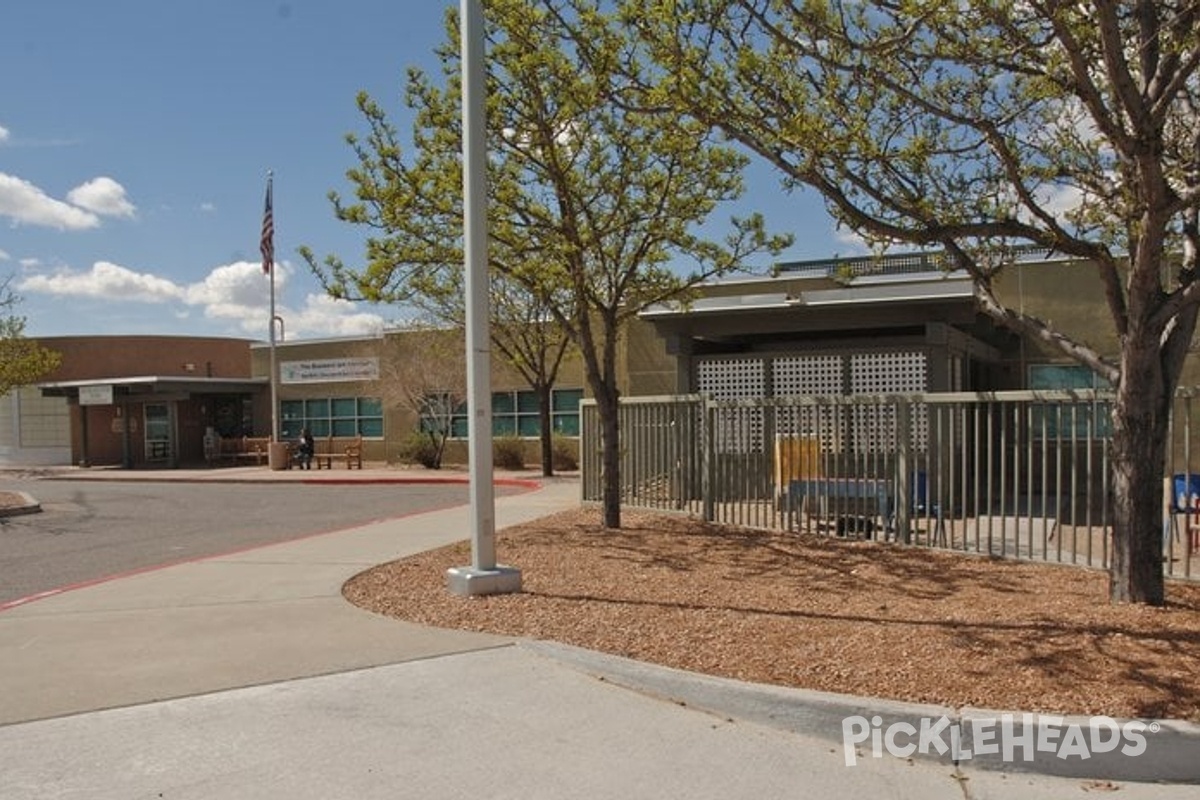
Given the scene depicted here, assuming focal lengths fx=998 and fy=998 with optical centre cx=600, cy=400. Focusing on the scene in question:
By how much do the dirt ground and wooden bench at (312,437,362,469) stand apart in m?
19.6

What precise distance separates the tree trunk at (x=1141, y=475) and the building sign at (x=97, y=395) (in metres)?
34.2

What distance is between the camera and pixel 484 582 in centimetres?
784

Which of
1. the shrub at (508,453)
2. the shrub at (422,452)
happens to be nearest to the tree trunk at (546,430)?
the shrub at (508,453)

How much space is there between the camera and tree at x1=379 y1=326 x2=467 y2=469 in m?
26.5

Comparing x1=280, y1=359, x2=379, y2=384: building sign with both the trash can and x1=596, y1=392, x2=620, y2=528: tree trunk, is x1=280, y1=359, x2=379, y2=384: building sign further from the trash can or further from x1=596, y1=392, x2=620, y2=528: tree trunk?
x1=596, y1=392, x2=620, y2=528: tree trunk

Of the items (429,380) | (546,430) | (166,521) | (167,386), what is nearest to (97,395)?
(167,386)

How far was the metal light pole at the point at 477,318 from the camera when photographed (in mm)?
7820

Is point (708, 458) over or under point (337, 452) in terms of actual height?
over

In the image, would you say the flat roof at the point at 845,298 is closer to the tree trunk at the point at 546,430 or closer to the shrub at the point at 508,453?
the tree trunk at the point at 546,430

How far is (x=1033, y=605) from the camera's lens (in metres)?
6.89

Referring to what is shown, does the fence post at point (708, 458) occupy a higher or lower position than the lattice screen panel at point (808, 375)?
lower

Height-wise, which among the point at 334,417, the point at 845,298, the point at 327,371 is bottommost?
the point at 334,417

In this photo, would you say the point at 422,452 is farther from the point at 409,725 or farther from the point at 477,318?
the point at 409,725

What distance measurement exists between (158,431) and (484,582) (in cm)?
3253
